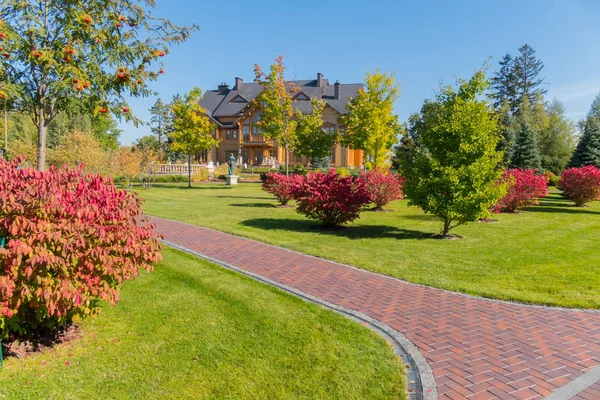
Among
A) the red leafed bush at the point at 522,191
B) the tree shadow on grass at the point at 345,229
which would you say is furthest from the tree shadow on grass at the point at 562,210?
the tree shadow on grass at the point at 345,229

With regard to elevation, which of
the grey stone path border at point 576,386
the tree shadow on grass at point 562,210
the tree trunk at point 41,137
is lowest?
the grey stone path border at point 576,386

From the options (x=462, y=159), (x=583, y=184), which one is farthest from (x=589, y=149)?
(x=462, y=159)

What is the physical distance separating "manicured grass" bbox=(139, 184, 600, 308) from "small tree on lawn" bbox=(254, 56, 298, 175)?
10267mm

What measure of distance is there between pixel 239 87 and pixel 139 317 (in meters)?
64.5

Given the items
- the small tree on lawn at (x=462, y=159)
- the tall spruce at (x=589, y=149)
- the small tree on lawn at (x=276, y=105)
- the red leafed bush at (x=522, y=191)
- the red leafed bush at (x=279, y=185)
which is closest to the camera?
the small tree on lawn at (x=462, y=159)

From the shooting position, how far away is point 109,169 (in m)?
25.4

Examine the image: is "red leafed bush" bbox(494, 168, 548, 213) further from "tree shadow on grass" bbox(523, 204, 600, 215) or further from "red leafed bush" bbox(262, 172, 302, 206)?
"red leafed bush" bbox(262, 172, 302, 206)

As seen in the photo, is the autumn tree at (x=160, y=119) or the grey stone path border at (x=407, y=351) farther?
the autumn tree at (x=160, y=119)

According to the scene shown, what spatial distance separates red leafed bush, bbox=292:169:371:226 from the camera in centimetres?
1199

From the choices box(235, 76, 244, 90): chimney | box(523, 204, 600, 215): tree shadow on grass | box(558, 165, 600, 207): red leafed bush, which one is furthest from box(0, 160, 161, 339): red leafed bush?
box(235, 76, 244, 90): chimney

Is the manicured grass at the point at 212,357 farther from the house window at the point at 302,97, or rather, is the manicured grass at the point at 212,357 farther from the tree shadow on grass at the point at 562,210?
the house window at the point at 302,97

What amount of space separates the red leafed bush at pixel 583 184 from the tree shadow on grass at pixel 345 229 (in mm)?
12909

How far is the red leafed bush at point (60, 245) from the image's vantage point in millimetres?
3479

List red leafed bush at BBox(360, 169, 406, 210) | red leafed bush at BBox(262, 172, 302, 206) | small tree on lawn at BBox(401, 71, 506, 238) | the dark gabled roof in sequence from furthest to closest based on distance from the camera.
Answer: the dark gabled roof < red leafed bush at BBox(262, 172, 302, 206) < red leafed bush at BBox(360, 169, 406, 210) < small tree on lawn at BBox(401, 71, 506, 238)
